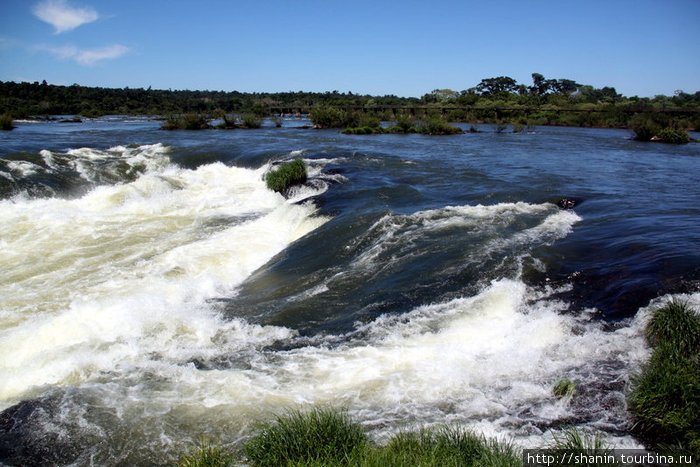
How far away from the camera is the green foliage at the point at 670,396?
180 inches

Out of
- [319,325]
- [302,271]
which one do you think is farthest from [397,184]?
[319,325]

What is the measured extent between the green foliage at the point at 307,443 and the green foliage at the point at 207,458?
0.78ft

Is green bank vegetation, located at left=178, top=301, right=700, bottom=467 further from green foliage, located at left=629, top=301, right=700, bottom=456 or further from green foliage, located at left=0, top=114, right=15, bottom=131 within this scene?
green foliage, located at left=0, top=114, right=15, bottom=131

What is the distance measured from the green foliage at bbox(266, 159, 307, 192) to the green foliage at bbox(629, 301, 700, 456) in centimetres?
1516

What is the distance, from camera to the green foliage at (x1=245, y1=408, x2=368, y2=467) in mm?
4242

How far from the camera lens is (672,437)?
464 cm

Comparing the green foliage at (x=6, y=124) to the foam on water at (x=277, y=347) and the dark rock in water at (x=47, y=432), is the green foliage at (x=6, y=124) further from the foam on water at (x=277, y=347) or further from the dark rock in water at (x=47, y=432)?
the dark rock in water at (x=47, y=432)

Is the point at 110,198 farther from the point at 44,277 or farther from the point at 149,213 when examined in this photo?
the point at 44,277

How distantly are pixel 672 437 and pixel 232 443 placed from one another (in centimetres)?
470

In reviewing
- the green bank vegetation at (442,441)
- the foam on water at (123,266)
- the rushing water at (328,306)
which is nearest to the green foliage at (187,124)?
the foam on water at (123,266)

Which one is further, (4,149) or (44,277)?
(4,149)

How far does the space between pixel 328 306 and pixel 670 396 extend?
18.5 feet

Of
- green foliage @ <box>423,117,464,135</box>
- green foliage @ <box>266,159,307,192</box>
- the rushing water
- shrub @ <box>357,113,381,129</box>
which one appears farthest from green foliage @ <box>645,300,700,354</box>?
shrub @ <box>357,113,381,129</box>

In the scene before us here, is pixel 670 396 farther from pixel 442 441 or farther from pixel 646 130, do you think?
pixel 646 130
